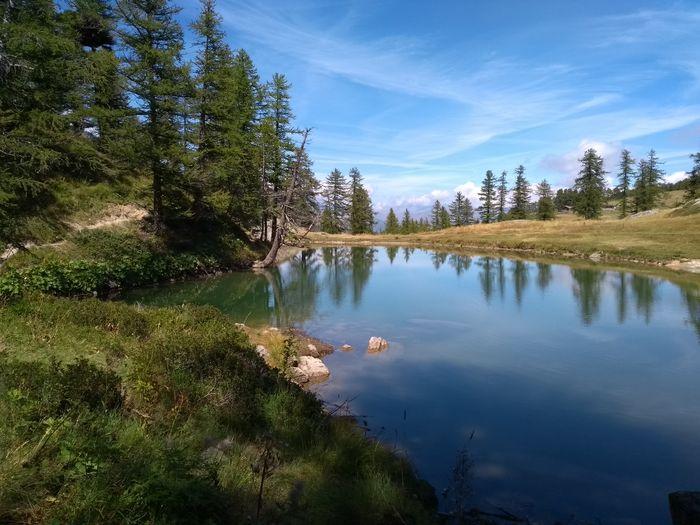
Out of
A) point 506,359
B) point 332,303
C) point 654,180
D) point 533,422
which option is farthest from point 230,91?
point 654,180

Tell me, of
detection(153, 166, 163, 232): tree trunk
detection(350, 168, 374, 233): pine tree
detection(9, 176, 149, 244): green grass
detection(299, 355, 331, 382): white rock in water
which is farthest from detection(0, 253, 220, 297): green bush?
detection(350, 168, 374, 233): pine tree

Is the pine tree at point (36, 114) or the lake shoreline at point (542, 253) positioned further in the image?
the lake shoreline at point (542, 253)

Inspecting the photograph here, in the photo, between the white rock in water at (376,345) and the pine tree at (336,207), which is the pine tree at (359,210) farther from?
the white rock in water at (376,345)

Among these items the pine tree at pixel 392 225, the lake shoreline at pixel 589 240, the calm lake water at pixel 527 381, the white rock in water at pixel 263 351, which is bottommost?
the calm lake water at pixel 527 381

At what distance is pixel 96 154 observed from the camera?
97.2 ft

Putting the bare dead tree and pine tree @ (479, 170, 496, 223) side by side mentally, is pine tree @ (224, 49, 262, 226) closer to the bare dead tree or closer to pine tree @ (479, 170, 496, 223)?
the bare dead tree

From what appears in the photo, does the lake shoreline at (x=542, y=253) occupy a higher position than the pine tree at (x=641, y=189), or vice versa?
the pine tree at (x=641, y=189)

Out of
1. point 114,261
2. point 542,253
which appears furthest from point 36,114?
point 542,253

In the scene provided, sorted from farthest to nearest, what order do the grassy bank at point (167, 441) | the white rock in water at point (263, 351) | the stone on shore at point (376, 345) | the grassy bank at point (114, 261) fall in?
the grassy bank at point (114, 261) → the stone on shore at point (376, 345) → the white rock in water at point (263, 351) → the grassy bank at point (167, 441)

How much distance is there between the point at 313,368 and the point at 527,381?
641 centimetres

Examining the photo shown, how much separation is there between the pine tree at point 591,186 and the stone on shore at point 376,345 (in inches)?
3298

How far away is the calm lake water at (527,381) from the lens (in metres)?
8.68

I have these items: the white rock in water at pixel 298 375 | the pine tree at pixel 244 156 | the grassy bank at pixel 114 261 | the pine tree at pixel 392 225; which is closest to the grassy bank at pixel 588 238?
the pine tree at pixel 392 225

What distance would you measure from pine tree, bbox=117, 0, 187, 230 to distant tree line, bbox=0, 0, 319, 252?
66 millimetres
